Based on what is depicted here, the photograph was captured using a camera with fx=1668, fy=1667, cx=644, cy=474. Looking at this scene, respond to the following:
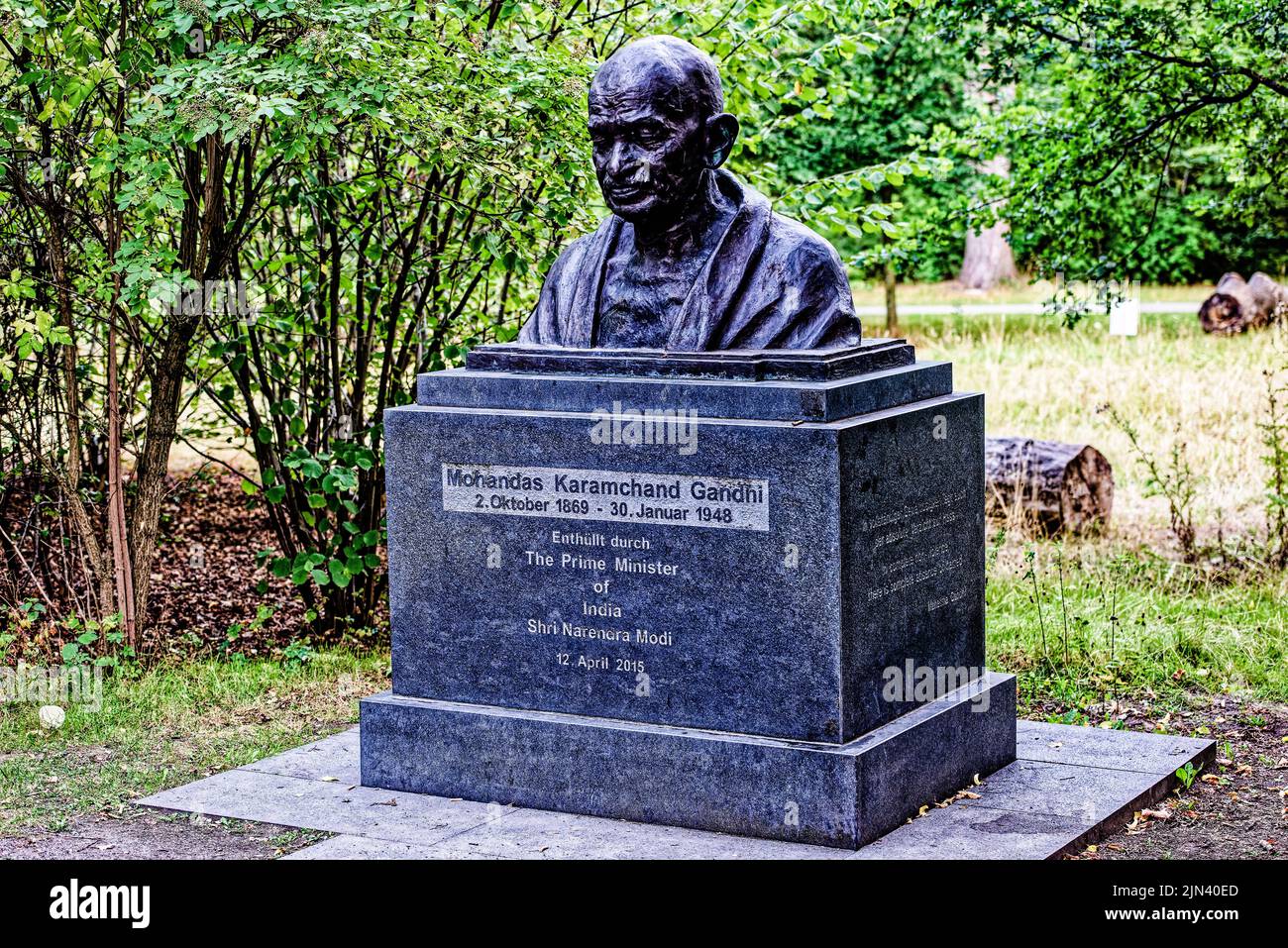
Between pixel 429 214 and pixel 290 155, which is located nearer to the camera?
pixel 290 155

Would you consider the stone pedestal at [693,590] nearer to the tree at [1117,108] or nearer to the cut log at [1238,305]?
the tree at [1117,108]

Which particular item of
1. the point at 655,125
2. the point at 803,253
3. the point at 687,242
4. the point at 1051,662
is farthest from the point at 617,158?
the point at 1051,662

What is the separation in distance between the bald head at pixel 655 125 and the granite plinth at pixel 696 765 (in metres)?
1.82

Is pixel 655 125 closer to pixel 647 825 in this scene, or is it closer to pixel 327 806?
pixel 647 825

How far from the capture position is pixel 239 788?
6.10m

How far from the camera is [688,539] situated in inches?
213

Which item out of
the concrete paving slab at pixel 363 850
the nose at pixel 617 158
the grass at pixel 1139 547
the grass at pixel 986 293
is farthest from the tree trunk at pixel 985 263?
the concrete paving slab at pixel 363 850

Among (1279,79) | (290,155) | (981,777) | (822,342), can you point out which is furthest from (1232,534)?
(290,155)

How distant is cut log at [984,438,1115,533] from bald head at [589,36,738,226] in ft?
17.0

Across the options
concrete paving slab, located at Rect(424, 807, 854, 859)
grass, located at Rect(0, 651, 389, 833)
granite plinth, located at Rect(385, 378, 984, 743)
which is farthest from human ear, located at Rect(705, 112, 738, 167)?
grass, located at Rect(0, 651, 389, 833)

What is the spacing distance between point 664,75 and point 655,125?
0.16 m

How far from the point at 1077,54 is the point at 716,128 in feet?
15.8

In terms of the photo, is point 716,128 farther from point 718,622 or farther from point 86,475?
point 86,475

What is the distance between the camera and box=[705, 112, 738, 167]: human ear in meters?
5.71
